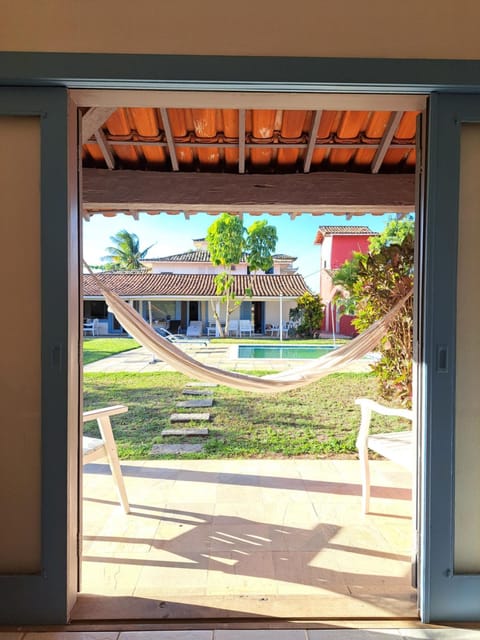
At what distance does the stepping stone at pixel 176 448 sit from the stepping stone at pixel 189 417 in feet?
3.04

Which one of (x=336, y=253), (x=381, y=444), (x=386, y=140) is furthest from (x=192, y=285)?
(x=381, y=444)

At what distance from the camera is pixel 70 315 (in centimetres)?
148

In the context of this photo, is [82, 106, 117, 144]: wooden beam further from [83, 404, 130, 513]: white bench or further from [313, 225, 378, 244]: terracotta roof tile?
[313, 225, 378, 244]: terracotta roof tile

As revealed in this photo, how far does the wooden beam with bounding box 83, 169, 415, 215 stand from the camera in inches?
108

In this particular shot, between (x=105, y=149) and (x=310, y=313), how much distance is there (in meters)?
9.24

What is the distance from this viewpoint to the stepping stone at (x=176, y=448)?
144 inches

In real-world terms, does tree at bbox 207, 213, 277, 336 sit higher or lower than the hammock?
higher

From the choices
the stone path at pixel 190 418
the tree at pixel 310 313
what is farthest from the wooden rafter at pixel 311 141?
the tree at pixel 310 313

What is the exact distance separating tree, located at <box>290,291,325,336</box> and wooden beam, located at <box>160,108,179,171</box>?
28.9ft

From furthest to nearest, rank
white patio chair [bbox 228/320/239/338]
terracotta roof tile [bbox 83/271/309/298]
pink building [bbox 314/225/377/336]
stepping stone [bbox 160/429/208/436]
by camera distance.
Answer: white patio chair [bbox 228/320/239/338] < terracotta roof tile [bbox 83/271/309/298] < pink building [bbox 314/225/377/336] < stepping stone [bbox 160/429/208/436]

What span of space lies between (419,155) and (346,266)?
625 cm

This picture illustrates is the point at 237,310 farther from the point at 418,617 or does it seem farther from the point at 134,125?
the point at 418,617

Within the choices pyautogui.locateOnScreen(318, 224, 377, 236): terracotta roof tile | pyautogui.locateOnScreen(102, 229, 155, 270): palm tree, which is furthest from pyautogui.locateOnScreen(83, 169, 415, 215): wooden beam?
pyautogui.locateOnScreen(102, 229, 155, 270): palm tree

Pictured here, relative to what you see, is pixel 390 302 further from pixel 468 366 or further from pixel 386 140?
pixel 468 366
